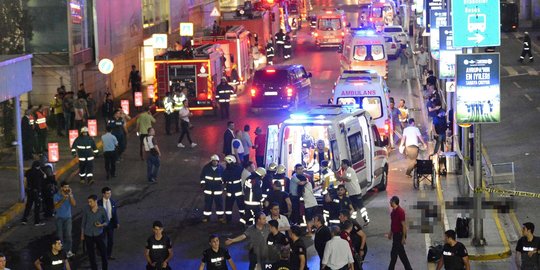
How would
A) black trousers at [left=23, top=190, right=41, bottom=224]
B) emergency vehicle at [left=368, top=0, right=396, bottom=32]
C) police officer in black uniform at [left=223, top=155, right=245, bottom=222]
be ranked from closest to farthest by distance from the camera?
police officer in black uniform at [left=223, top=155, right=245, bottom=222] → black trousers at [left=23, top=190, right=41, bottom=224] → emergency vehicle at [left=368, top=0, right=396, bottom=32]

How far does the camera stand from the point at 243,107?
139 ft

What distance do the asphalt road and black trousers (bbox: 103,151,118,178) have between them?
276mm

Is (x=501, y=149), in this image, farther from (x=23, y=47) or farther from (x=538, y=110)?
(x=23, y=47)

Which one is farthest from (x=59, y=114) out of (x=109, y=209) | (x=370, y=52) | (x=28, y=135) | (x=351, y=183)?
(x=109, y=209)

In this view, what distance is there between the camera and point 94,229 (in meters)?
19.1

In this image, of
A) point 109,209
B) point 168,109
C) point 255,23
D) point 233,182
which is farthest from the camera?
point 255,23

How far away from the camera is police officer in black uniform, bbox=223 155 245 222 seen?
900 inches

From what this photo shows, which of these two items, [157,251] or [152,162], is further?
[152,162]

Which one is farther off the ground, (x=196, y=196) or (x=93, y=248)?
(x=93, y=248)

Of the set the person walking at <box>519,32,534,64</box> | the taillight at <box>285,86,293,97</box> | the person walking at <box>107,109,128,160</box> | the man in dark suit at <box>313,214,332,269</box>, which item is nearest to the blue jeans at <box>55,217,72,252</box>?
the man in dark suit at <box>313,214,332,269</box>

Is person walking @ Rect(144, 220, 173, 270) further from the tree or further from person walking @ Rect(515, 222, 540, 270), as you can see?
the tree

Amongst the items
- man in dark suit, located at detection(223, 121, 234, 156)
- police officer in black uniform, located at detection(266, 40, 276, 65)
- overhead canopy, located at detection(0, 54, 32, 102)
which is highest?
overhead canopy, located at detection(0, 54, 32, 102)

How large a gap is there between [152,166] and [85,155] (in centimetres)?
164

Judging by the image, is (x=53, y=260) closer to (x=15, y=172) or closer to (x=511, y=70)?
(x=15, y=172)
